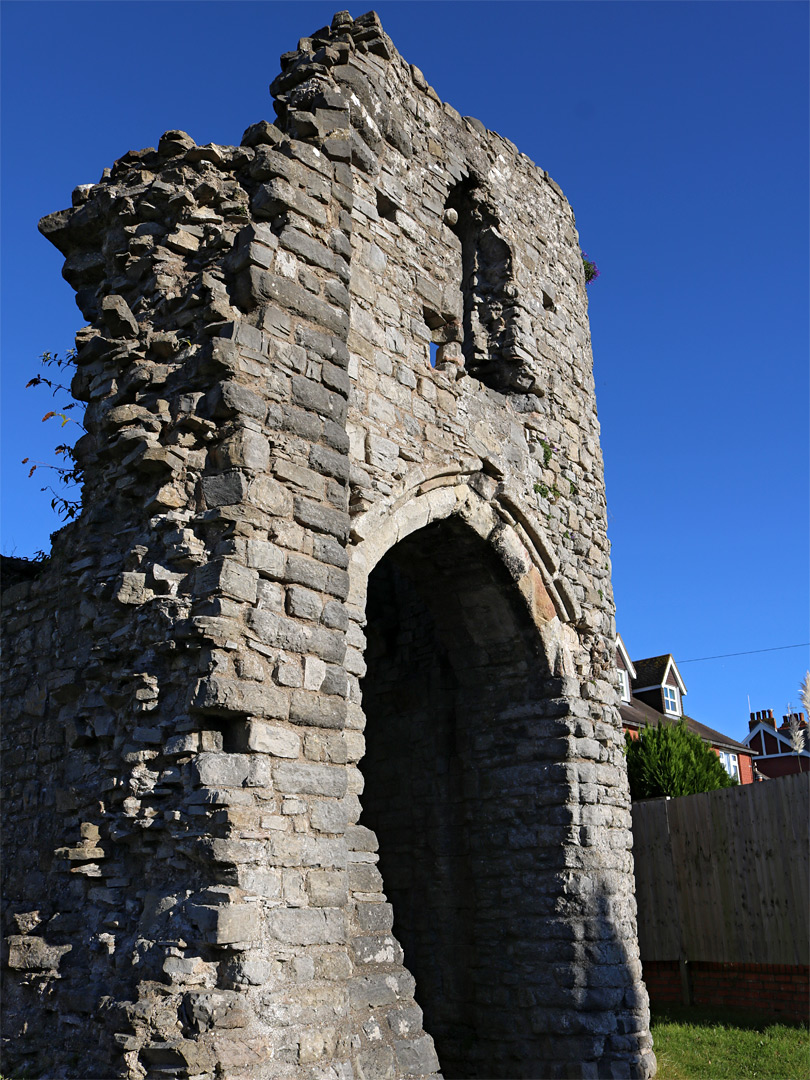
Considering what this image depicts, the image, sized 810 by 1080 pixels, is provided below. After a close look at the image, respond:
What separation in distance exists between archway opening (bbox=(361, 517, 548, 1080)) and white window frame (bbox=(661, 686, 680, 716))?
1829 centimetres

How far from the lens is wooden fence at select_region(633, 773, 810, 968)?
9.25m

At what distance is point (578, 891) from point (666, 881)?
3.71 meters

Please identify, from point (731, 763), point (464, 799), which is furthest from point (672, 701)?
point (464, 799)

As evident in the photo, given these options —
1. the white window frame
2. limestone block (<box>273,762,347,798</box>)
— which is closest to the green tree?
→ limestone block (<box>273,762,347,798</box>)

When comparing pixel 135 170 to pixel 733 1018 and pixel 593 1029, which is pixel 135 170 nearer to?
pixel 593 1029

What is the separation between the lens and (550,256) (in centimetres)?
949

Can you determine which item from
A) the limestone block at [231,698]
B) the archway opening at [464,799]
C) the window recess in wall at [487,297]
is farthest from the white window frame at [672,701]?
the limestone block at [231,698]

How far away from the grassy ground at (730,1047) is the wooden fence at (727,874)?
0.68 m

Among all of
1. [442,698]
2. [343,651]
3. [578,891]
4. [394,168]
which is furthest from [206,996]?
[394,168]

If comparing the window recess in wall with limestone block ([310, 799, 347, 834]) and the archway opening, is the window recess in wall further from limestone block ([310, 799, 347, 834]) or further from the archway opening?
limestone block ([310, 799, 347, 834])

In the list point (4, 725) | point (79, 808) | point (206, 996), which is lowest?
point (206, 996)

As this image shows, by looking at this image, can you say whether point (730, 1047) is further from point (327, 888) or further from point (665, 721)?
point (665, 721)

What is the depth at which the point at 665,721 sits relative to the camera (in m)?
22.7

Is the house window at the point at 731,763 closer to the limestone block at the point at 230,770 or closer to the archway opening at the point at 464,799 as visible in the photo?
the archway opening at the point at 464,799
